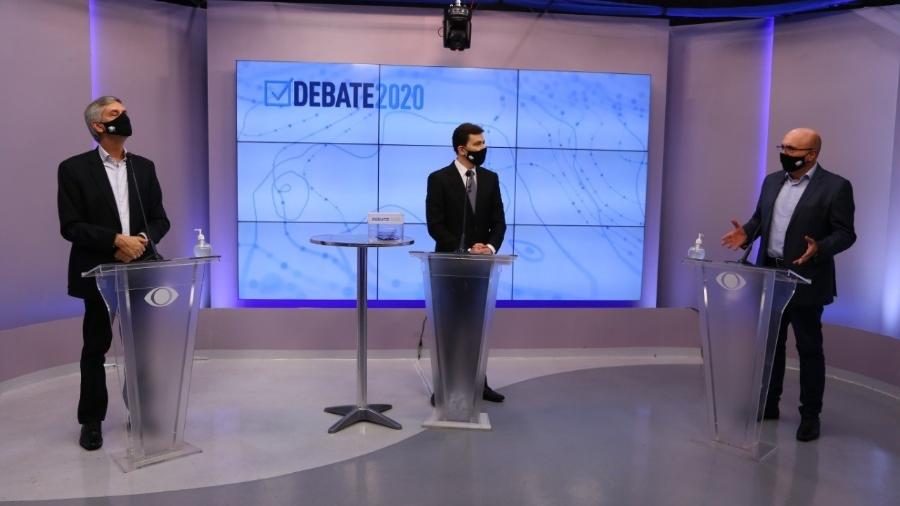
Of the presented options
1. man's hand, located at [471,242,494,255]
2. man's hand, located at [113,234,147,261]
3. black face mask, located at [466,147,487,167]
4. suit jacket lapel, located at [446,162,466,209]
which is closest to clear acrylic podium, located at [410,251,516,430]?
man's hand, located at [471,242,494,255]

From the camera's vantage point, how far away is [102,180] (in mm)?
3211

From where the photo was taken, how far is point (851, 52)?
504 cm

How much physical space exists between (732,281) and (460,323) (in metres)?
1.34

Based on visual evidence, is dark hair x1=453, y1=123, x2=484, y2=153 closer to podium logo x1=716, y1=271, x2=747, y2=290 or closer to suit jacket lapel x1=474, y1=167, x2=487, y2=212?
suit jacket lapel x1=474, y1=167, x2=487, y2=212

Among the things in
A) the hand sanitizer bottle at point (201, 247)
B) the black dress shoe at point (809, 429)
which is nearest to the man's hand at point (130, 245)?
the hand sanitizer bottle at point (201, 247)

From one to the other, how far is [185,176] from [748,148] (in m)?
4.49

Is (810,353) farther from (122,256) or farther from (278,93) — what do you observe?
(278,93)

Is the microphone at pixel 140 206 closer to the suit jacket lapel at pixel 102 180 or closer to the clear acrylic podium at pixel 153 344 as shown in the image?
the suit jacket lapel at pixel 102 180

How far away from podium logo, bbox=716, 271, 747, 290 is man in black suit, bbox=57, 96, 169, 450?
268 cm

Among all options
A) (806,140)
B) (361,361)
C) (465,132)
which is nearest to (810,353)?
(806,140)

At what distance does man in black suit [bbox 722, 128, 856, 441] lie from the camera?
3508mm

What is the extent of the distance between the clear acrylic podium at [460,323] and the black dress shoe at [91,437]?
1.58m

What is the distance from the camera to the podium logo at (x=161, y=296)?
118 inches

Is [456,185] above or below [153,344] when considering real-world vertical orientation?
above
